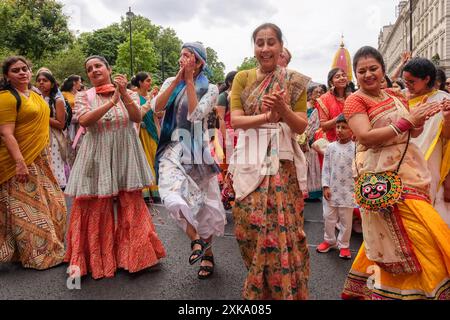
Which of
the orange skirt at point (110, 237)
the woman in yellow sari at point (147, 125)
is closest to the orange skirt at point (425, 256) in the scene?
the orange skirt at point (110, 237)

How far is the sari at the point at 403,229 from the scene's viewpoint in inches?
97.7

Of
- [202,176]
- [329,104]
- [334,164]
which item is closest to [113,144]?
[202,176]

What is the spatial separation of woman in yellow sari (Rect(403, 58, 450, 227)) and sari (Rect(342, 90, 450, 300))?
18.6 inches

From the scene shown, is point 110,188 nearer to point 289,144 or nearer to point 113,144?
point 113,144

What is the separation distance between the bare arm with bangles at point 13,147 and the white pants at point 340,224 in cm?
327

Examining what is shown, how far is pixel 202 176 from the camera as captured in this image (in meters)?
3.79

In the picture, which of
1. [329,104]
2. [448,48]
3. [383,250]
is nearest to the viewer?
[383,250]

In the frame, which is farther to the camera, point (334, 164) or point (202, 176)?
point (334, 164)

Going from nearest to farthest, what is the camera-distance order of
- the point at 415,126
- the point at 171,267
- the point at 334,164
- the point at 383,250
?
the point at 415,126, the point at 383,250, the point at 171,267, the point at 334,164

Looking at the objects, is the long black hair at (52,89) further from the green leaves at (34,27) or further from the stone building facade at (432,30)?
the stone building facade at (432,30)

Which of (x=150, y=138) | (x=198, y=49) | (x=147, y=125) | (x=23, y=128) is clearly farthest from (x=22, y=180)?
(x=150, y=138)

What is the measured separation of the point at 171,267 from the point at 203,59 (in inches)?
80.2

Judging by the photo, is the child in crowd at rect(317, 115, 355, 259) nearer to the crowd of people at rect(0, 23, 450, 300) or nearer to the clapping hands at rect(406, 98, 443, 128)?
the crowd of people at rect(0, 23, 450, 300)

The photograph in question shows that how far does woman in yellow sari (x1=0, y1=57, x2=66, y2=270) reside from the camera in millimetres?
4027
